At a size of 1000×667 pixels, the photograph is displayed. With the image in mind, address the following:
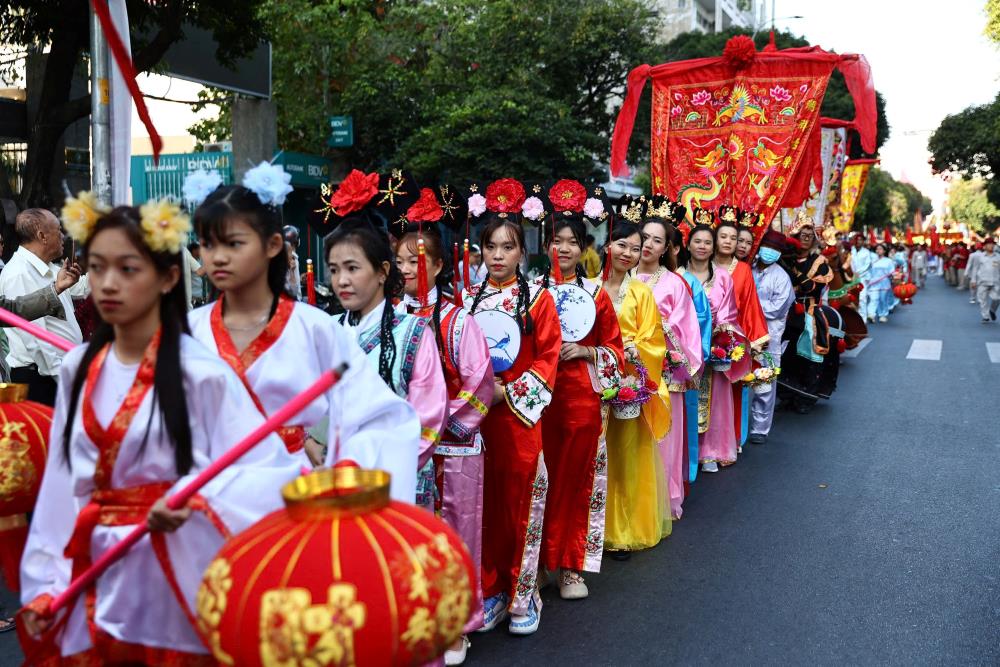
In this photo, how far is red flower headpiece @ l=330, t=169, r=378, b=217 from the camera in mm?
3803

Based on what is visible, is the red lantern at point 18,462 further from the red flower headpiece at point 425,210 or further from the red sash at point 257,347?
the red flower headpiece at point 425,210

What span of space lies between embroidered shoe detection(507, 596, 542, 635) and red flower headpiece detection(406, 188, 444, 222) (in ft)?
5.68

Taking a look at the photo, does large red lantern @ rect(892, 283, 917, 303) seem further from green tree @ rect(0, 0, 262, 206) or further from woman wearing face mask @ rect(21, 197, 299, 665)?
woman wearing face mask @ rect(21, 197, 299, 665)

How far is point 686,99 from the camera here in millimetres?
9672

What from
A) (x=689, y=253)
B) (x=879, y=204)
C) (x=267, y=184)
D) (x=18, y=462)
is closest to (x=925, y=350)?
(x=689, y=253)

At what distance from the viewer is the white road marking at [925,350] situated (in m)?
14.5

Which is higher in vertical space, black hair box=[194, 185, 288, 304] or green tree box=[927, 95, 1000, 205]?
green tree box=[927, 95, 1000, 205]

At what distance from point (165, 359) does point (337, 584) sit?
0.76 meters

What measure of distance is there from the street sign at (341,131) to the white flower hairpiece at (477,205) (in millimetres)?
14910

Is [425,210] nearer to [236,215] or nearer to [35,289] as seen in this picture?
[236,215]

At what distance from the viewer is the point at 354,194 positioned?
12.6 ft

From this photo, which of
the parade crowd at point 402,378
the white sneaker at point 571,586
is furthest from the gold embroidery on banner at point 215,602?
the white sneaker at point 571,586

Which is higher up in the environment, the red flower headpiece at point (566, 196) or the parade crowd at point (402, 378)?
the red flower headpiece at point (566, 196)

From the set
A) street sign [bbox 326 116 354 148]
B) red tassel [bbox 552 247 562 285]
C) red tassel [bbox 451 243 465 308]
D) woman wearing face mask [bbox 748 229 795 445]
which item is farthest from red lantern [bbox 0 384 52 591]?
street sign [bbox 326 116 354 148]
